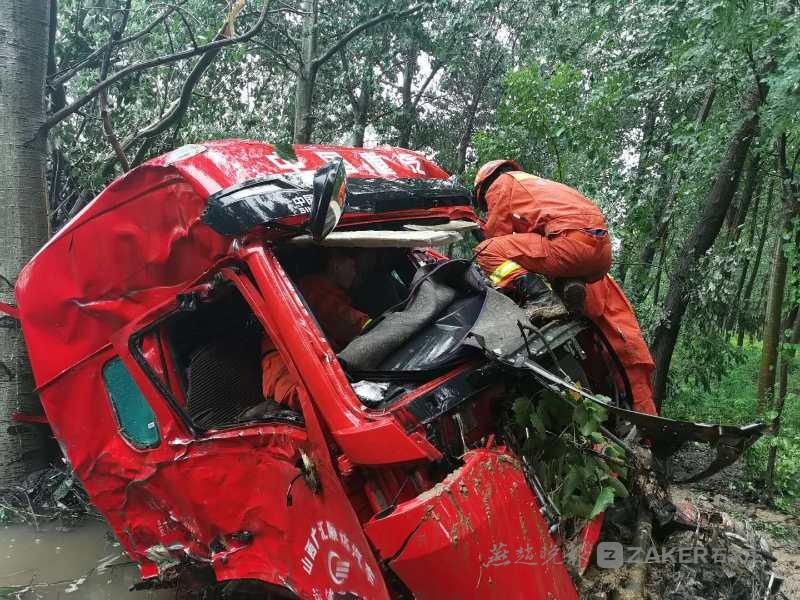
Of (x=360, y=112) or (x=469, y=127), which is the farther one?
(x=469, y=127)

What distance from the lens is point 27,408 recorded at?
432 cm

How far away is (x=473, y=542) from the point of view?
1704 mm

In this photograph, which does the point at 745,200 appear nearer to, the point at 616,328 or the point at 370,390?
the point at 616,328

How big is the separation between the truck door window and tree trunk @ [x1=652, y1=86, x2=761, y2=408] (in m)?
4.42

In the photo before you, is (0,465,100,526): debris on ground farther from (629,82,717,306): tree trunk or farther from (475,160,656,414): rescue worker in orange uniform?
(629,82,717,306): tree trunk

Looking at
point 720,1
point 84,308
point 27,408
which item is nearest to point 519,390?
point 84,308

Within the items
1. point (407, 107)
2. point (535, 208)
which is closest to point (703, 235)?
point (535, 208)

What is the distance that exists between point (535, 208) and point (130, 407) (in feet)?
7.98

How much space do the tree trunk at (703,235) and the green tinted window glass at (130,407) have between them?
4.97 m

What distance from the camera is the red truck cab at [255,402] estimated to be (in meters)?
1.83

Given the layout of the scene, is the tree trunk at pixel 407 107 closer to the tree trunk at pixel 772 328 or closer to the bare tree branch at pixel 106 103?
the bare tree branch at pixel 106 103

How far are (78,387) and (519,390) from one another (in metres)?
2.20

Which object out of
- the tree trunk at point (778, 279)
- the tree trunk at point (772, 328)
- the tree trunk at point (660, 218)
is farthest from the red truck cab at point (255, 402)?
the tree trunk at point (660, 218)

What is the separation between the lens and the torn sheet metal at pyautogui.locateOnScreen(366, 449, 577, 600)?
1693mm
